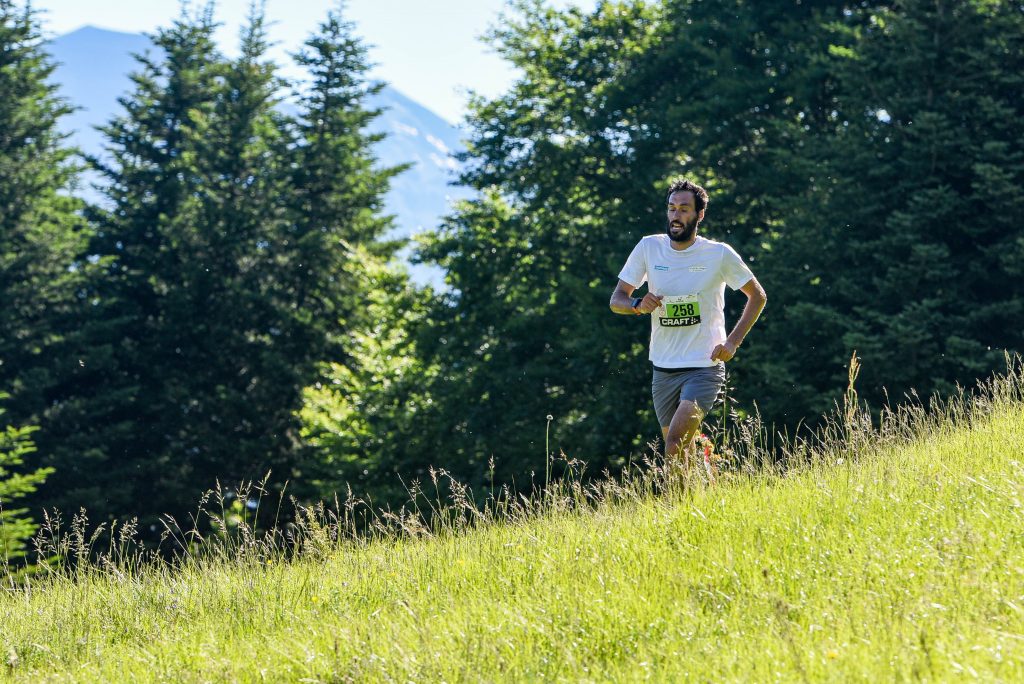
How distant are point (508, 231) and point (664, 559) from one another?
68.4 feet

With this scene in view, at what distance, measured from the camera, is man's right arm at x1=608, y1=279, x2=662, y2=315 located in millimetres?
6477

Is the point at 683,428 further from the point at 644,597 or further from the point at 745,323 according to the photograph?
the point at 644,597

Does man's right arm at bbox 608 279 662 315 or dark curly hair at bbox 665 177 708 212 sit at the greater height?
dark curly hair at bbox 665 177 708 212

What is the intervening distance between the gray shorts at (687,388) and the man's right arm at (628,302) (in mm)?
466

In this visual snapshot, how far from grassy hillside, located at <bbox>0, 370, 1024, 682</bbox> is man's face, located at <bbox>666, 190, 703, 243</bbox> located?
1.66m

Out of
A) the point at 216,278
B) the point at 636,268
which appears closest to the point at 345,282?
the point at 216,278

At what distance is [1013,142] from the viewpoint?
56.5 ft

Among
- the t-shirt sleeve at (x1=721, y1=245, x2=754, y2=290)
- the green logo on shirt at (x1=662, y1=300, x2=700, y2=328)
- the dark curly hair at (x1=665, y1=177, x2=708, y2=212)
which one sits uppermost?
the dark curly hair at (x1=665, y1=177, x2=708, y2=212)

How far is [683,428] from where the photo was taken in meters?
6.42

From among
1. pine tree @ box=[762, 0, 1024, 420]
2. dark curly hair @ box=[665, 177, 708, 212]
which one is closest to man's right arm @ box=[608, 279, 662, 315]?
dark curly hair @ box=[665, 177, 708, 212]

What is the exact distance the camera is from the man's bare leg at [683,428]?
20.9 feet

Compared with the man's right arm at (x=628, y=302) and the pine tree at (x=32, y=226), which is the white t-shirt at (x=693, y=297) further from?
the pine tree at (x=32, y=226)

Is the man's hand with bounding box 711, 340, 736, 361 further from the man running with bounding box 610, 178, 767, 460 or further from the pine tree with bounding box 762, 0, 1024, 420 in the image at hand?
the pine tree with bounding box 762, 0, 1024, 420

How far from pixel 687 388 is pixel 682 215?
1.05 m
